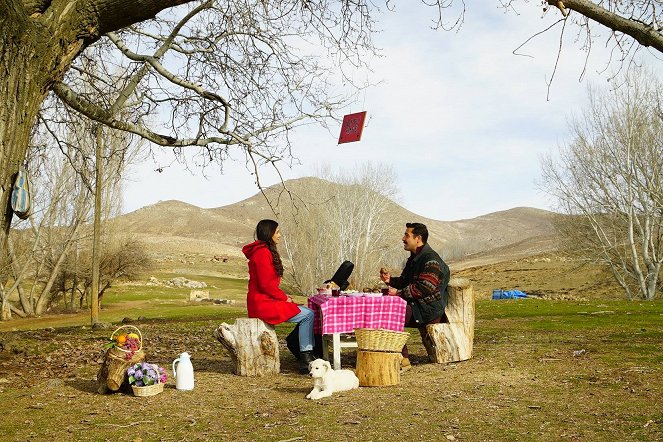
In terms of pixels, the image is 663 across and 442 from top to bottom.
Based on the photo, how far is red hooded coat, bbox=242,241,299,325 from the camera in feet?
22.7

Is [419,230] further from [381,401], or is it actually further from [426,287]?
[381,401]

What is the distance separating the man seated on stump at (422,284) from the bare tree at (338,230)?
2664cm

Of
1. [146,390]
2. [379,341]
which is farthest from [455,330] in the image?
[146,390]

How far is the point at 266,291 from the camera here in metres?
6.98

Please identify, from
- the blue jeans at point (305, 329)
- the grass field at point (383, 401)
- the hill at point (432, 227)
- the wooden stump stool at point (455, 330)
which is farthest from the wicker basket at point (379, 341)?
the hill at point (432, 227)

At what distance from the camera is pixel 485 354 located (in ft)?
Result: 26.4

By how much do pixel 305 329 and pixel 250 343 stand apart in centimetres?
62

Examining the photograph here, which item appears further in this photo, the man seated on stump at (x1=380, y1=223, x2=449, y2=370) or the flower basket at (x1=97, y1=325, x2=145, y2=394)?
the man seated on stump at (x1=380, y1=223, x2=449, y2=370)

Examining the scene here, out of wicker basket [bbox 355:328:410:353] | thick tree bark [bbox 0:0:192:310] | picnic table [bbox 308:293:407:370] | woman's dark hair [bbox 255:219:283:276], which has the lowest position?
wicker basket [bbox 355:328:410:353]

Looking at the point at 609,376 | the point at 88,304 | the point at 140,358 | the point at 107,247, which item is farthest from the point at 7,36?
the point at 88,304

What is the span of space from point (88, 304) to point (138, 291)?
8756 mm

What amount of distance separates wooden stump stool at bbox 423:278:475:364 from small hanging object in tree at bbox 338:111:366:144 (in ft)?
8.02

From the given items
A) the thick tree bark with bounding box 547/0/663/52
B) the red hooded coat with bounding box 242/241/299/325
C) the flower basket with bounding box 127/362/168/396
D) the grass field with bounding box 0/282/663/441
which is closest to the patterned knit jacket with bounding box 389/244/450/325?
the grass field with bounding box 0/282/663/441

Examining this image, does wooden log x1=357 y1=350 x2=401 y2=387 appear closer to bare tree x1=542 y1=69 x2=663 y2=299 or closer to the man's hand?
the man's hand
